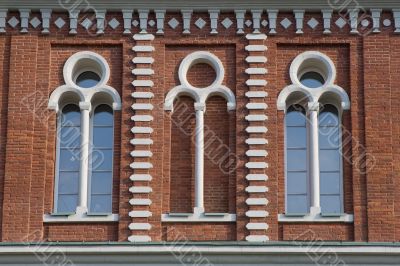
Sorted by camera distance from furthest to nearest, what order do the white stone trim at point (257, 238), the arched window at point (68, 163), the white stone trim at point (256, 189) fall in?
1. the arched window at point (68, 163)
2. the white stone trim at point (256, 189)
3. the white stone trim at point (257, 238)

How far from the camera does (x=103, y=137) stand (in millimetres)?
31672

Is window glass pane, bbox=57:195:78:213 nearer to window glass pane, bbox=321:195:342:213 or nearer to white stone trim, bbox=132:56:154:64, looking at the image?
white stone trim, bbox=132:56:154:64

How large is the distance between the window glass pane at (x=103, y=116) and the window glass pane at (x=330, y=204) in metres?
4.44

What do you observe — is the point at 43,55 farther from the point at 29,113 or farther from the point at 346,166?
the point at 346,166

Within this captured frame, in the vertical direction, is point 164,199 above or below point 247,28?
below

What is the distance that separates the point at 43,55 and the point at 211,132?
3662mm

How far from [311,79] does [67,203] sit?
5430mm

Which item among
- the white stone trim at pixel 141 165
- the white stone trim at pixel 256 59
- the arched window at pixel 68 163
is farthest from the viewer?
the white stone trim at pixel 256 59

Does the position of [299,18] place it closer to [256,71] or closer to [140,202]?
[256,71]

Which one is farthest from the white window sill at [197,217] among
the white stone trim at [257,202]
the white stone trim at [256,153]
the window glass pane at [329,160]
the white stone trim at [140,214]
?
the window glass pane at [329,160]

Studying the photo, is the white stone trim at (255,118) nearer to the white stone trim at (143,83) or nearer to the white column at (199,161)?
the white column at (199,161)

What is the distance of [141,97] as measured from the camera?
1241 inches

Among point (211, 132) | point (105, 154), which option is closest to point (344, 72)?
point (211, 132)

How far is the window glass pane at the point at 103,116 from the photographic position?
31797 mm
